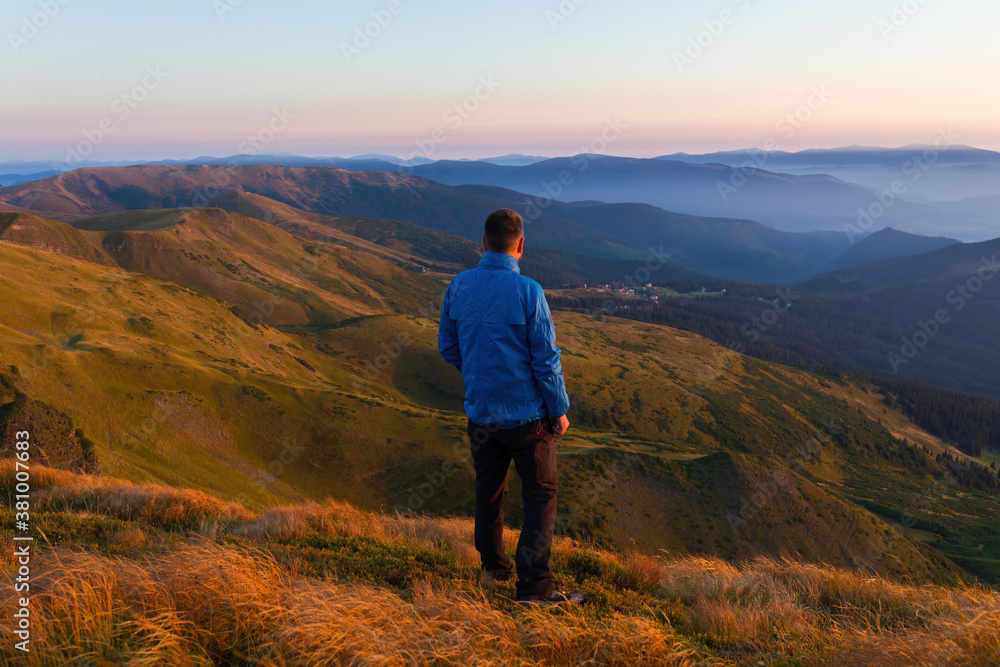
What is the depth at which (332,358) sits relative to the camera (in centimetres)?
8306

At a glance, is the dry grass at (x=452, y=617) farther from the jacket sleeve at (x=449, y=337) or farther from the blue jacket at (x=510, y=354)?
the jacket sleeve at (x=449, y=337)

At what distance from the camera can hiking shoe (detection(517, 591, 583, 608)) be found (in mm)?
5607

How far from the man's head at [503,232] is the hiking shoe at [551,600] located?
394cm

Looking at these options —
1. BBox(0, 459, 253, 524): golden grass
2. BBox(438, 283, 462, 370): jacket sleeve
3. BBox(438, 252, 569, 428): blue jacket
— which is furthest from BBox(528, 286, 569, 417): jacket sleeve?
BBox(0, 459, 253, 524): golden grass

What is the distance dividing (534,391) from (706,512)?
48894 millimetres

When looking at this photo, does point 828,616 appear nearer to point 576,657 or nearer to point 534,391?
point 576,657

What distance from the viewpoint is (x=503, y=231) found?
6.20 meters

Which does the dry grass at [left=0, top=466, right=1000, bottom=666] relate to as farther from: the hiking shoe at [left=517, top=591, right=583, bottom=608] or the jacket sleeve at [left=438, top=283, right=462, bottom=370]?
the jacket sleeve at [left=438, top=283, right=462, bottom=370]

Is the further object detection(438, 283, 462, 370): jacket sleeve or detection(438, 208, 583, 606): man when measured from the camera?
detection(438, 283, 462, 370): jacket sleeve

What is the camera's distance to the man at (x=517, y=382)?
5.93 m

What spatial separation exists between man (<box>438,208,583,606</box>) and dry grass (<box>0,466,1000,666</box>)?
2.59 ft

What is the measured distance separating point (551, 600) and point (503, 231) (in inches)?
169

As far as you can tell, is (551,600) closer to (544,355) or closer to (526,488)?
(526,488)

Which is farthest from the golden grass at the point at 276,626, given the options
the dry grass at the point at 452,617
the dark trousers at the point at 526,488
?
the dark trousers at the point at 526,488
